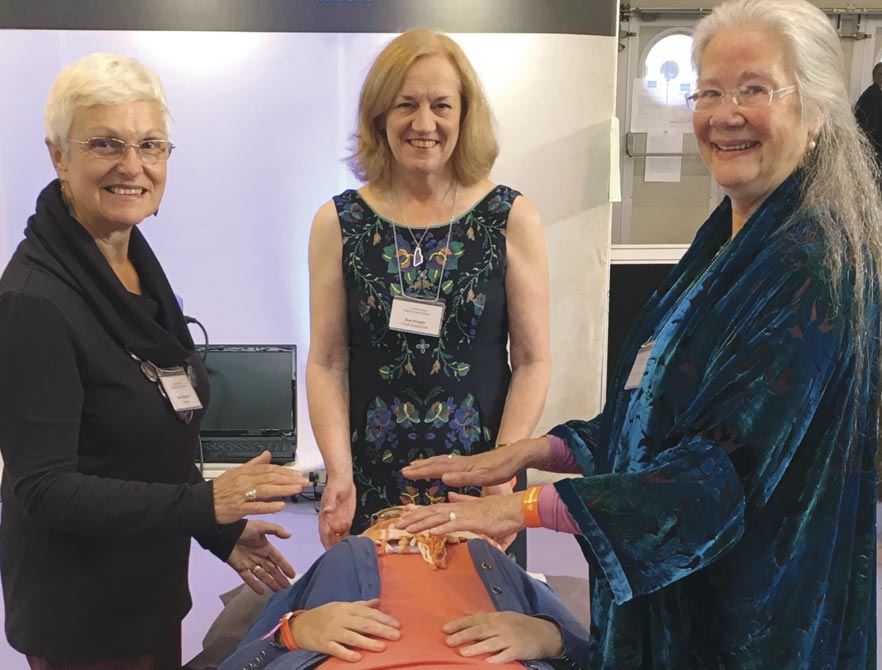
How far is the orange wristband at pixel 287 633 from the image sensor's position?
1.32 m

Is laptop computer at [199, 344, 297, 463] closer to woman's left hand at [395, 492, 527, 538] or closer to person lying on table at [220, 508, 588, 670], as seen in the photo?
person lying on table at [220, 508, 588, 670]

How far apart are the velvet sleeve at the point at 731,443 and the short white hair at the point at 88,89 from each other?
3.46ft

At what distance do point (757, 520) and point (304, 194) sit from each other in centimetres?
348

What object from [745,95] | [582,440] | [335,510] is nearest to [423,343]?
[335,510]

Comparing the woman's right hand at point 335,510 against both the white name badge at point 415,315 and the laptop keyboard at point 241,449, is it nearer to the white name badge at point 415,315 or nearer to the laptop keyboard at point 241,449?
the white name badge at point 415,315

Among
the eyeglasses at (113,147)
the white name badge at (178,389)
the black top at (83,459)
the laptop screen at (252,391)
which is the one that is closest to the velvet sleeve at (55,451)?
the black top at (83,459)

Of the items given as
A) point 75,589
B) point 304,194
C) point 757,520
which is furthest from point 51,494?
point 304,194

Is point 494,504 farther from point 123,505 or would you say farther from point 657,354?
point 123,505

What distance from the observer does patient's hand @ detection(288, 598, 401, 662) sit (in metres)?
1.25

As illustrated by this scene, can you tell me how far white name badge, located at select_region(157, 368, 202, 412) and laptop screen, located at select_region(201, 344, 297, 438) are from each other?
268cm

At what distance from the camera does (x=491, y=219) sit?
197 cm

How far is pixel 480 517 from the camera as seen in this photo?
1.15 meters

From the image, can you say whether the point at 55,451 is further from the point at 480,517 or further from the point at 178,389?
the point at 480,517

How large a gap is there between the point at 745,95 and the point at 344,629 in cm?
97
